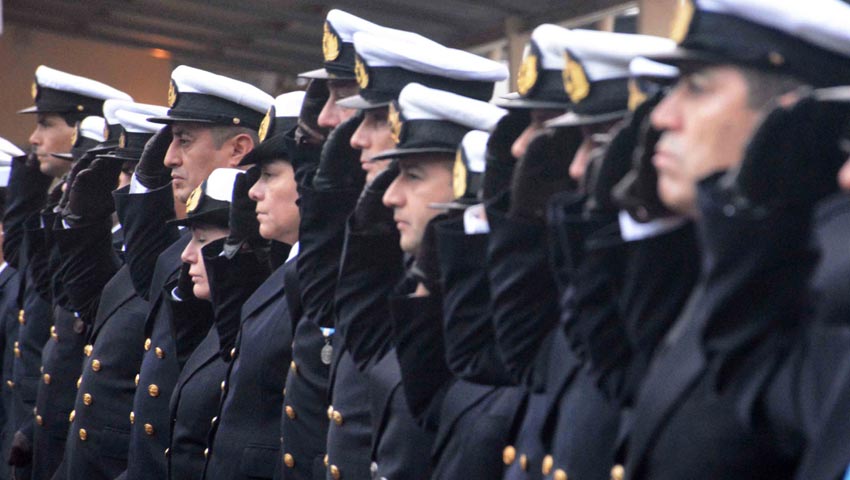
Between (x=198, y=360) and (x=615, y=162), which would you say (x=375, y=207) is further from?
(x=615, y=162)

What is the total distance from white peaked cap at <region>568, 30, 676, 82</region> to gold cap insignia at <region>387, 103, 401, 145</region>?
97 cm

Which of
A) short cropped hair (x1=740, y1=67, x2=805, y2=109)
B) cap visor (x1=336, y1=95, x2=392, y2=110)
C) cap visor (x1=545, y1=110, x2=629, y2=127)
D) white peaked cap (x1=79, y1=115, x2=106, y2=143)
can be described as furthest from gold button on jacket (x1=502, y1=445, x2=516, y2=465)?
white peaked cap (x1=79, y1=115, x2=106, y2=143)

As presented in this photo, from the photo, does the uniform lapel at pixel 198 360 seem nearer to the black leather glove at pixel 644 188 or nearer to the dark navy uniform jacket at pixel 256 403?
the dark navy uniform jacket at pixel 256 403

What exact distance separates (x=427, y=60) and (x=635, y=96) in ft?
5.31

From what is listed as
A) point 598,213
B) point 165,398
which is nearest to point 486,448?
point 598,213

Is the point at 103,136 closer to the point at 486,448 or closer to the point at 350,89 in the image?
the point at 350,89

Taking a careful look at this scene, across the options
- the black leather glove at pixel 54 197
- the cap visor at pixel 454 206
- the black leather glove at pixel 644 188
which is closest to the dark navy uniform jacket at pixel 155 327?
the black leather glove at pixel 54 197

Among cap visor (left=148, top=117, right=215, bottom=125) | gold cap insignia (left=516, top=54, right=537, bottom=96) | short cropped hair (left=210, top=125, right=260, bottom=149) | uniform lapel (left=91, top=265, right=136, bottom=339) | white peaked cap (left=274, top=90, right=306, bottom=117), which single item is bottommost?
uniform lapel (left=91, top=265, right=136, bottom=339)

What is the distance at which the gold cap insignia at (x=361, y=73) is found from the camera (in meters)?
4.93

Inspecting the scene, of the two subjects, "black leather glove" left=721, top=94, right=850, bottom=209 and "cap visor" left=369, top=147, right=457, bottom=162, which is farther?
"cap visor" left=369, top=147, right=457, bottom=162

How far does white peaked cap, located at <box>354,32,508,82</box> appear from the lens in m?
4.80

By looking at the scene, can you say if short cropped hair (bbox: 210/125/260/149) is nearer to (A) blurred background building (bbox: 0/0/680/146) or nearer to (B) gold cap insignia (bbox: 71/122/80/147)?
(B) gold cap insignia (bbox: 71/122/80/147)

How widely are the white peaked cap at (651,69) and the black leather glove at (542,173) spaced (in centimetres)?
30

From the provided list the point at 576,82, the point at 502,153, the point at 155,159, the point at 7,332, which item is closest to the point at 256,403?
the point at 155,159
